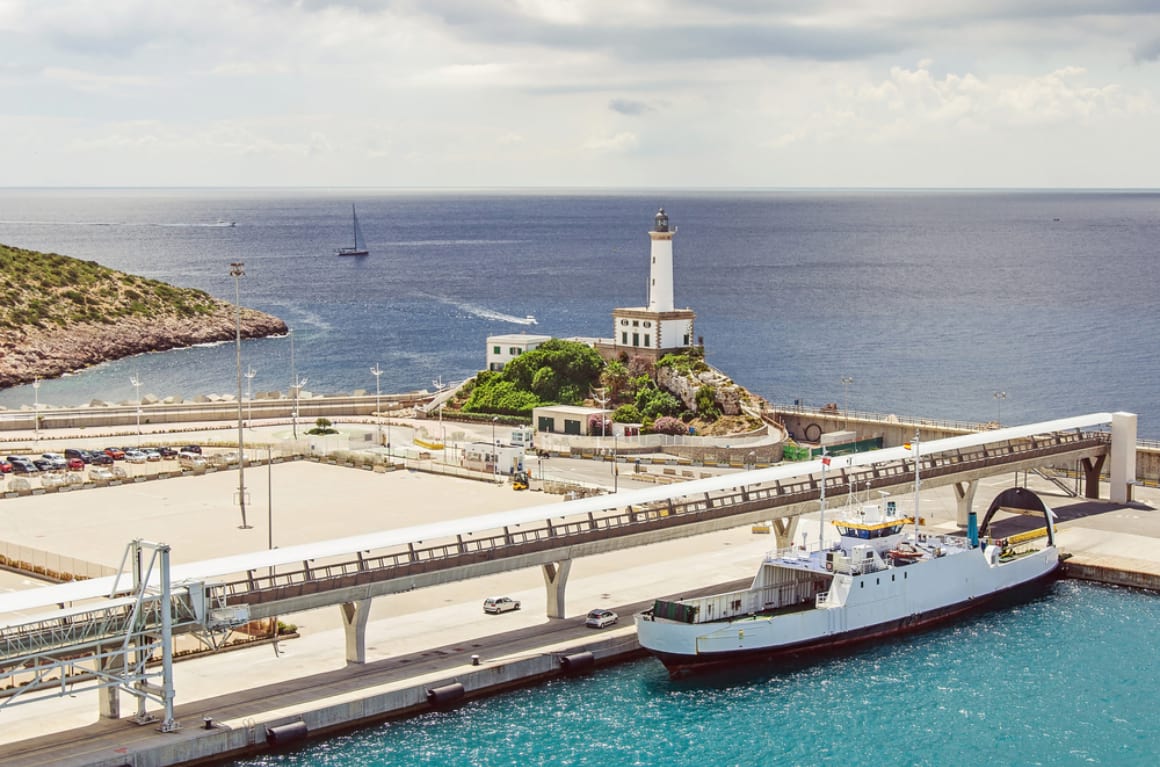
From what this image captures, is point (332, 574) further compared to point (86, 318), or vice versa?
point (86, 318)

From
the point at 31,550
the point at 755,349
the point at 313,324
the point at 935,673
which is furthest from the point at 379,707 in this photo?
the point at 313,324

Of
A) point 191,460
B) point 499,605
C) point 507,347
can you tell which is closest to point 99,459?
point 191,460

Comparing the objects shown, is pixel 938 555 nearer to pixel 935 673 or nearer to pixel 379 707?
pixel 935 673

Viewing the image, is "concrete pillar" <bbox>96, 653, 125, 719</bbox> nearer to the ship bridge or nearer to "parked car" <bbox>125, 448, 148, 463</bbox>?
the ship bridge

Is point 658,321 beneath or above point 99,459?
above

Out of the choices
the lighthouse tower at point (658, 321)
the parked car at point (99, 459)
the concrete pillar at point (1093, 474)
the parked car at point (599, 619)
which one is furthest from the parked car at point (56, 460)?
the concrete pillar at point (1093, 474)

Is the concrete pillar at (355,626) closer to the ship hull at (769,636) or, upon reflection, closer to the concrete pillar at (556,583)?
the concrete pillar at (556,583)

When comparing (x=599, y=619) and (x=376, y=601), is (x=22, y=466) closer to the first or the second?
(x=376, y=601)
